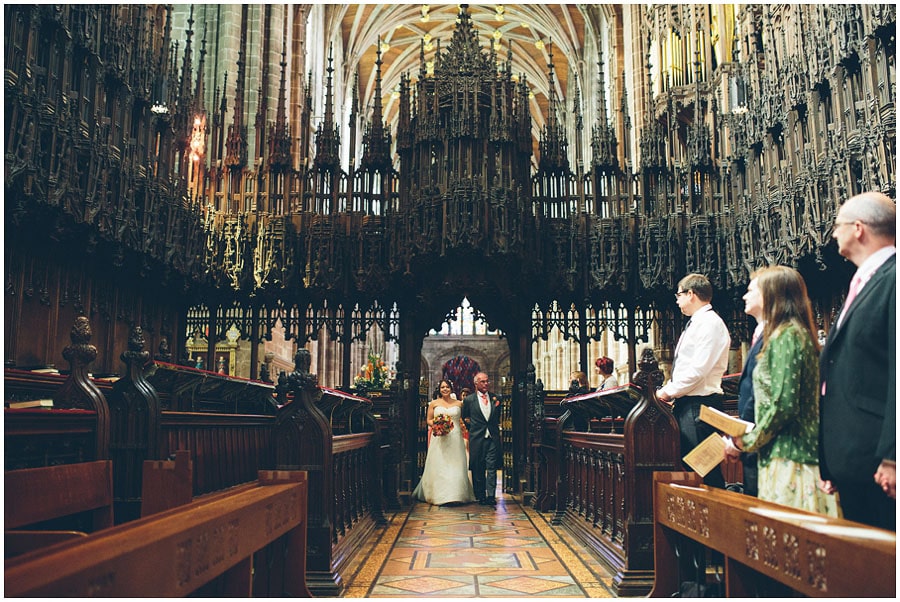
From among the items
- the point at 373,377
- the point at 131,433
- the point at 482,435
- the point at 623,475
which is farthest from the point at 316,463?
the point at 373,377

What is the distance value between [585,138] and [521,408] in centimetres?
1609

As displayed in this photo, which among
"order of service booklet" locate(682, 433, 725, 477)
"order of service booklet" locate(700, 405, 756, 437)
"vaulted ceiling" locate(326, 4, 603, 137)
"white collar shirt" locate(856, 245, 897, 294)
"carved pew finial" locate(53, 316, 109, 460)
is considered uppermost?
"vaulted ceiling" locate(326, 4, 603, 137)

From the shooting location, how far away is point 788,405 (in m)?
2.57

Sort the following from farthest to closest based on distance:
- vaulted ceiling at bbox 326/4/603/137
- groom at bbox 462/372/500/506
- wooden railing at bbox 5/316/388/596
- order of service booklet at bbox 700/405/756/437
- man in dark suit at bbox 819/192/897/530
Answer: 1. vaulted ceiling at bbox 326/4/603/137
2. groom at bbox 462/372/500/506
3. wooden railing at bbox 5/316/388/596
4. order of service booklet at bbox 700/405/756/437
5. man in dark suit at bbox 819/192/897/530

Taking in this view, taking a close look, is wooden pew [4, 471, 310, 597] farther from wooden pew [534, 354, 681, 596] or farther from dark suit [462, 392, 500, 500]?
dark suit [462, 392, 500, 500]

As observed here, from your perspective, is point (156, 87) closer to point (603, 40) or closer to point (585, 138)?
point (603, 40)

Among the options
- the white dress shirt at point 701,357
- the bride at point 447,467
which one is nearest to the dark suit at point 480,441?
the bride at point 447,467

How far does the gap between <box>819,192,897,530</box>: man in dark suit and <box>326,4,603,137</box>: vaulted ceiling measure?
1993 centimetres

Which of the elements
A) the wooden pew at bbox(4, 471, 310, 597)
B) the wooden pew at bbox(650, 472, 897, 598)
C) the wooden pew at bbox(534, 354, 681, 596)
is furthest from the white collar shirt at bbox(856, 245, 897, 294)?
the wooden pew at bbox(4, 471, 310, 597)

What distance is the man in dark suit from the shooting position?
7.05 feet

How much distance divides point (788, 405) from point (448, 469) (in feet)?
19.8

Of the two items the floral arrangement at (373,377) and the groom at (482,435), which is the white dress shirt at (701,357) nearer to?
the groom at (482,435)

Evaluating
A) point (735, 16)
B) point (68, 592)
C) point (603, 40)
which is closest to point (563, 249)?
point (735, 16)

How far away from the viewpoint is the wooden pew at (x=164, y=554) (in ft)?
4.07
